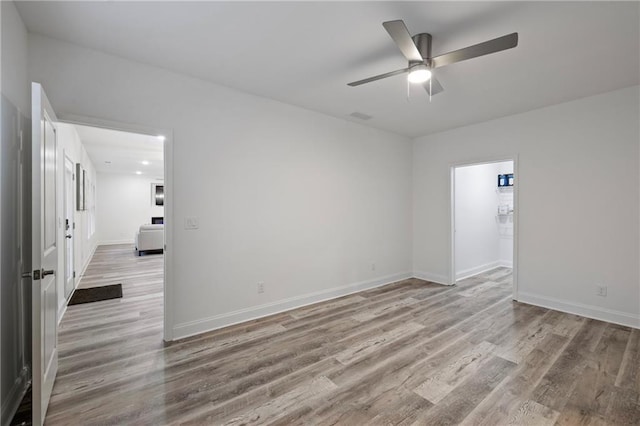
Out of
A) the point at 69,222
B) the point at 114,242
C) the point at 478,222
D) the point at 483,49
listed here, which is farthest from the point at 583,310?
the point at 114,242

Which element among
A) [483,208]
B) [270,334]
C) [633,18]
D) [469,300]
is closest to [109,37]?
[270,334]

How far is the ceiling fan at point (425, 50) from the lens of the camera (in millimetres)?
1774

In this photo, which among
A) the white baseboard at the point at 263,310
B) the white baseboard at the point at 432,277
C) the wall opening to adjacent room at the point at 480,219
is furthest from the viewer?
the wall opening to adjacent room at the point at 480,219

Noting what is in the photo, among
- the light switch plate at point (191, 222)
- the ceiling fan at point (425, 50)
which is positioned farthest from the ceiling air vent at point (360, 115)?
the light switch plate at point (191, 222)

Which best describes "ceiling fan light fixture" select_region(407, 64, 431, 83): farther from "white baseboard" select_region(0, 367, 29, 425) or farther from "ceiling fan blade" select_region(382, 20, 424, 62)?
"white baseboard" select_region(0, 367, 29, 425)

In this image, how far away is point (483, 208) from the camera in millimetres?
5828

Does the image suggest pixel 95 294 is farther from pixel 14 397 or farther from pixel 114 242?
pixel 114 242

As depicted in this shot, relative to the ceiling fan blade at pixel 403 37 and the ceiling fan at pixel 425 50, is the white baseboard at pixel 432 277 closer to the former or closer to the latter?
the ceiling fan at pixel 425 50

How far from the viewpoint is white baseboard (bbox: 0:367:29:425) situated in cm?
176

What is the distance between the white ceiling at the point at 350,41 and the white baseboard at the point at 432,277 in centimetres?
295

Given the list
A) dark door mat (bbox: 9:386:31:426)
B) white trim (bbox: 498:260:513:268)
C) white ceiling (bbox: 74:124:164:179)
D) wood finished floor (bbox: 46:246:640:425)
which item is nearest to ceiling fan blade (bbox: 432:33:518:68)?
wood finished floor (bbox: 46:246:640:425)

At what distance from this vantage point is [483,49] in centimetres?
190

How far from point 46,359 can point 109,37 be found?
2.42 meters

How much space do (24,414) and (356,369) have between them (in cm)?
231
